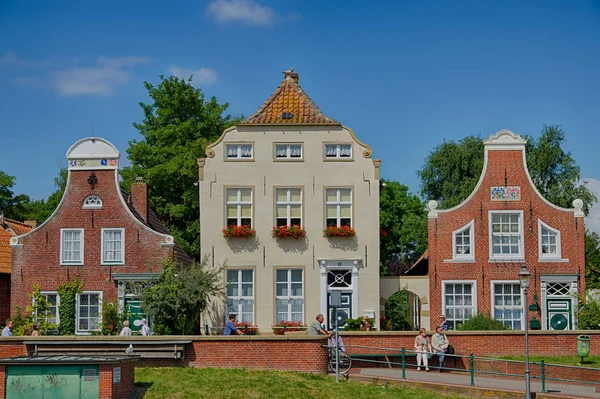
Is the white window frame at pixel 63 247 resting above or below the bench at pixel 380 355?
above

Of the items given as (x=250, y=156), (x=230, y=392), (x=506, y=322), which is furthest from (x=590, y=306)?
(x=230, y=392)

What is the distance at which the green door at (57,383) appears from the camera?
82.3ft

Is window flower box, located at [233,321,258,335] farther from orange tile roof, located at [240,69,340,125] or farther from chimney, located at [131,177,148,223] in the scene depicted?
orange tile roof, located at [240,69,340,125]

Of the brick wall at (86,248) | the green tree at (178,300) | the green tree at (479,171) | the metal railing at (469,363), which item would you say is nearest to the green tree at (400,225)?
the green tree at (479,171)

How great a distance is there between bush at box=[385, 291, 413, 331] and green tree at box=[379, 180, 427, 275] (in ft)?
25.3

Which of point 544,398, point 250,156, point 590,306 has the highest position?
point 250,156

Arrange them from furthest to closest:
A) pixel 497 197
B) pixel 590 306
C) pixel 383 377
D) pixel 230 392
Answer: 1. pixel 497 197
2. pixel 590 306
3. pixel 383 377
4. pixel 230 392

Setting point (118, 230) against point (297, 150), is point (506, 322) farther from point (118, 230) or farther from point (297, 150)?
point (118, 230)

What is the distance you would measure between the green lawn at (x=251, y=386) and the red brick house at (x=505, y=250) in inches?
451

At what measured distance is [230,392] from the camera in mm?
26328

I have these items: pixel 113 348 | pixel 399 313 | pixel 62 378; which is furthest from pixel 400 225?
pixel 62 378

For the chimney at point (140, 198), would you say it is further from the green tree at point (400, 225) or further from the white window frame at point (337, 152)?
the green tree at point (400, 225)

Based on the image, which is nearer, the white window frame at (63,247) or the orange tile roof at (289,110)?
the white window frame at (63,247)

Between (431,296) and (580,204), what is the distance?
6.76 meters
